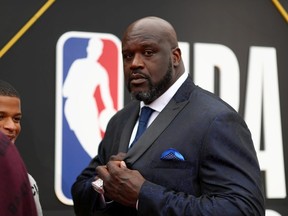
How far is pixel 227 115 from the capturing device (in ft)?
6.30

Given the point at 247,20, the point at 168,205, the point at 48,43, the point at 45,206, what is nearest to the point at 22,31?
the point at 48,43

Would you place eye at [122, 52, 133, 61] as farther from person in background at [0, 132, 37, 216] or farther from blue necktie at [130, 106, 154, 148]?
person in background at [0, 132, 37, 216]

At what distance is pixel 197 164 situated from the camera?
1892 millimetres

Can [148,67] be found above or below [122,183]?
above

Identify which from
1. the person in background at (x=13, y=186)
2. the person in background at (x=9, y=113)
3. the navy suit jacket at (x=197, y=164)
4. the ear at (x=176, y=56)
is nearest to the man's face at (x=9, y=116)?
the person in background at (x=9, y=113)

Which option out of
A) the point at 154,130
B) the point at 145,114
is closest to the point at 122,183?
the point at 154,130

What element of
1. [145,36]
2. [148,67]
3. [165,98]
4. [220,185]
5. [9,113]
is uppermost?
[145,36]

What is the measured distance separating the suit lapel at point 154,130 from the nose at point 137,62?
17 centimetres

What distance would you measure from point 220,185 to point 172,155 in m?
0.18

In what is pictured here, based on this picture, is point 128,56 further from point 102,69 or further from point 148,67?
A: point 102,69

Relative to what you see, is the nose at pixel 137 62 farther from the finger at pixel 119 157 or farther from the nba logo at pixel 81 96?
the nba logo at pixel 81 96

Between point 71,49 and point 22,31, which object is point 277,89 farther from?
point 22,31

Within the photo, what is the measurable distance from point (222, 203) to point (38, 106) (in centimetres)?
138

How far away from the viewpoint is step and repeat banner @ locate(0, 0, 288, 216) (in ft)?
9.59
